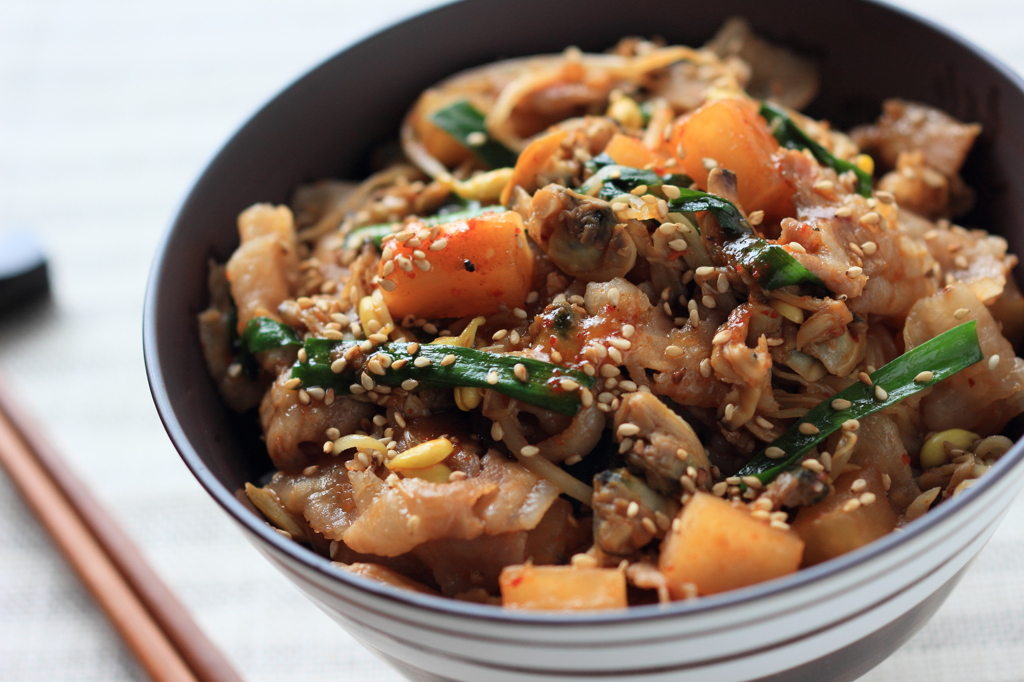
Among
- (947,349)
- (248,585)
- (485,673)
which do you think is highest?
(947,349)

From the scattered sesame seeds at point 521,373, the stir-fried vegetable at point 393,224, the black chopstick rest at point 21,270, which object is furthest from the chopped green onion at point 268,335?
the black chopstick rest at point 21,270

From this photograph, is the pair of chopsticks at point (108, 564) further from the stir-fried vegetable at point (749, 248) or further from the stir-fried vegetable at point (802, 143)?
the stir-fried vegetable at point (802, 143)

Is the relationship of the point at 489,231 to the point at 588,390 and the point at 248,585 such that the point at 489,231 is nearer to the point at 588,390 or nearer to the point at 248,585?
the point at 588,390

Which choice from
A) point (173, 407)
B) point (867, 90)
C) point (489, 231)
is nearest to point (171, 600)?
point (173, 407)

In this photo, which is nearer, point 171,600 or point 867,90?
point 171,600

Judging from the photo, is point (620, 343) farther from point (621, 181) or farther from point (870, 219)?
point (870, 219)

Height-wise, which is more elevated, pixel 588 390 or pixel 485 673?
pixel 588 390
